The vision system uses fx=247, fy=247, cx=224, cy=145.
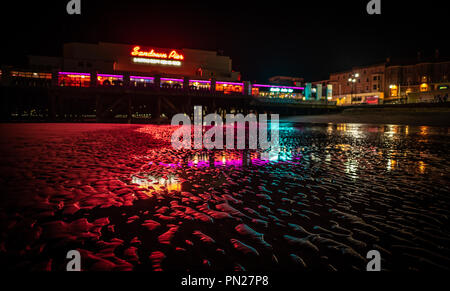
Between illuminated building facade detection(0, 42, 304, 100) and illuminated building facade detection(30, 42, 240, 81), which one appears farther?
illuminated building facade detection(30, 42, 240, 81)

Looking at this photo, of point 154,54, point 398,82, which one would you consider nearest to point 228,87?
point 154,54

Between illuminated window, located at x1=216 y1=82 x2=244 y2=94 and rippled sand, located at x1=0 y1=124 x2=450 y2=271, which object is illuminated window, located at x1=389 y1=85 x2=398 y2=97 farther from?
rippled sand, located at x1=0 y1=124 x2=450 y2=271

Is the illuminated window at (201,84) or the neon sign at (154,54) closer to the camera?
the illuminated window at (201,84)

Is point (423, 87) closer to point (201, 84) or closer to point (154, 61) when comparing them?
point (201, 84)

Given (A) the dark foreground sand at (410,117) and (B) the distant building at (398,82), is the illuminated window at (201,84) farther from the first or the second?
(B) the distant building at (398,82)

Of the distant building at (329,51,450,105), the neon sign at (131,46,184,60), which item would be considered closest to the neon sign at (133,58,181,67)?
the neon sign at (131,46,184,60)

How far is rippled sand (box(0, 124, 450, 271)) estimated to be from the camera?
89.9 inches

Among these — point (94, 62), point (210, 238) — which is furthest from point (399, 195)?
point (94, 62)

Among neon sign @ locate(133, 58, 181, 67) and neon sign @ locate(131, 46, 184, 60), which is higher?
neon sign @ locate(131, 46, 184, 60)

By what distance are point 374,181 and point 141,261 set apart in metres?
4.67

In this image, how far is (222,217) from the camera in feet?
10.6

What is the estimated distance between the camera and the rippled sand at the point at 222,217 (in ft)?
7.49

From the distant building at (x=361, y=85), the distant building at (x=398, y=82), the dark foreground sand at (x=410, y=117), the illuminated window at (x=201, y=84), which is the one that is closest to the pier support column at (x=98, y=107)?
the illuminated window at (x=201, y=84)
